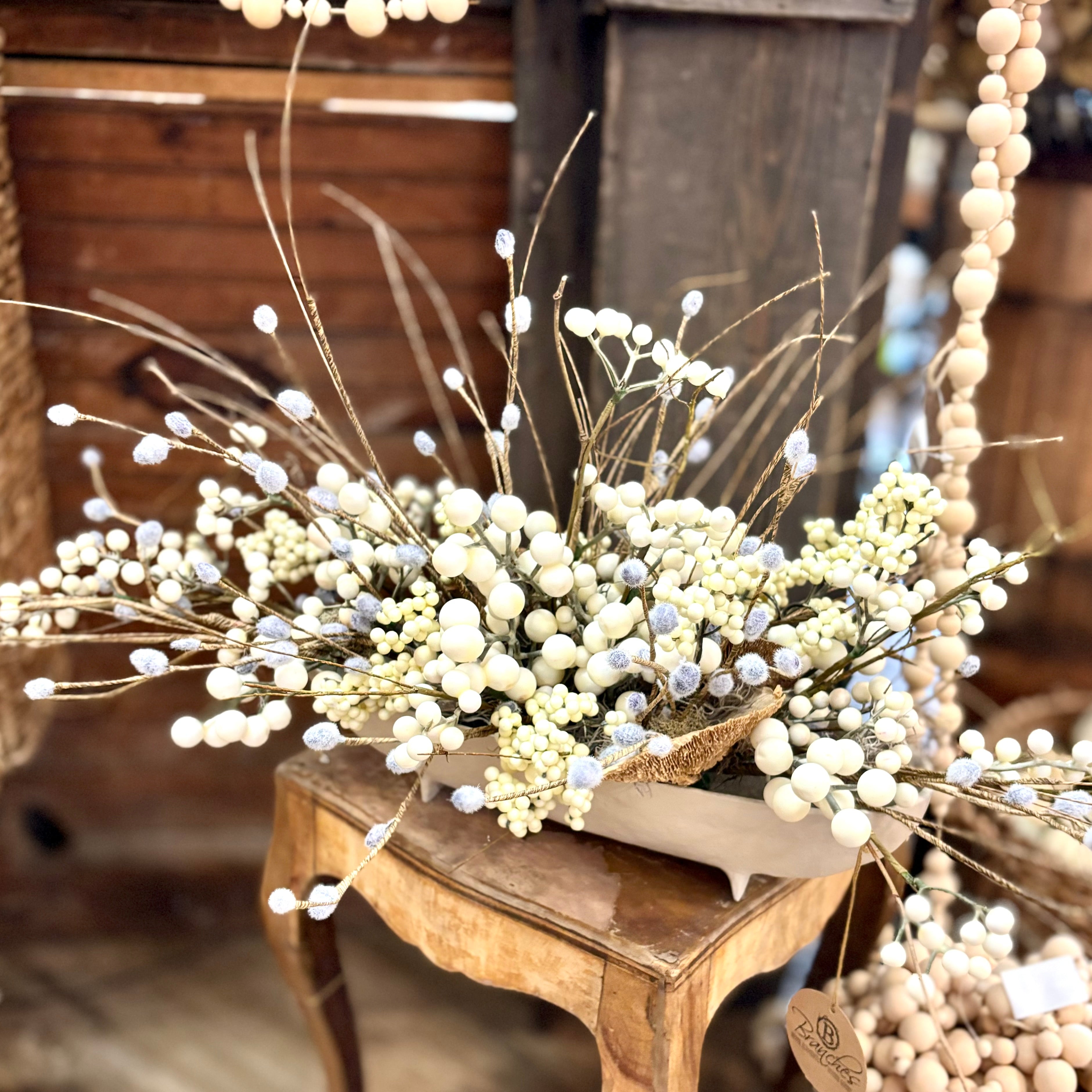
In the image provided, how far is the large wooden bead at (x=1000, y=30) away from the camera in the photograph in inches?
32.9

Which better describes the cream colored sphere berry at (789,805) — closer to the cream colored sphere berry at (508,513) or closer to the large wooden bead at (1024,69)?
the cream colored sphere berry at (508,513)

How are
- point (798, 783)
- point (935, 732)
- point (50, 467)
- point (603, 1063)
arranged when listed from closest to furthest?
point (798, 783) < point (603, 1063) < point (935, 732) < point (50, 467)

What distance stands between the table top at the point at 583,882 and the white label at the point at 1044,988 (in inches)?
8.1

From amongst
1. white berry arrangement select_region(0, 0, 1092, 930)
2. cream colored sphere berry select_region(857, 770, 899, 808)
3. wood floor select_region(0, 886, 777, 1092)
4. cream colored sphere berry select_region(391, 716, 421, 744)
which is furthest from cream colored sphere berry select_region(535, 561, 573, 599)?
wood floor select_region(0, 886, 777, 1092)

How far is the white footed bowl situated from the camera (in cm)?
78

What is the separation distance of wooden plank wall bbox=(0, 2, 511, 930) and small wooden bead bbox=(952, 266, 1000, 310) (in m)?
0.75

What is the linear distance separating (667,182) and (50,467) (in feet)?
3.45

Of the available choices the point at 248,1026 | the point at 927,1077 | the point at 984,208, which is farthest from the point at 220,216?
the point at 927,1077

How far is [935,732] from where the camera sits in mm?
975

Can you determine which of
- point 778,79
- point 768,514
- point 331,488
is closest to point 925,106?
point 778,79

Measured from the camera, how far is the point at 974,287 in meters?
0.89

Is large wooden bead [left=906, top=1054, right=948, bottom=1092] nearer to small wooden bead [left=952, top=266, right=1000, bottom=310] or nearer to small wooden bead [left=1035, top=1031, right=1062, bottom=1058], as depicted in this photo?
small wooden bead [left=1035, top=1031, right=1062, bottom=1058]

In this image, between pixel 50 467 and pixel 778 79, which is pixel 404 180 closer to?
pixel 778 79

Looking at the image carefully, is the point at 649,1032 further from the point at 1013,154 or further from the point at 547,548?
the point at 1013,154
